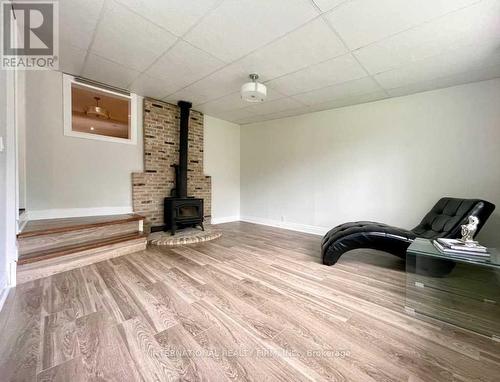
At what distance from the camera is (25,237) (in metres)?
2.31

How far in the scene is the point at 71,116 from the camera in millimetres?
3236

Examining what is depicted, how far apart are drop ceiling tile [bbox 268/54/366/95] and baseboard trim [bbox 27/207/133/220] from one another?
10.9 ft

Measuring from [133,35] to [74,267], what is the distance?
106 inches

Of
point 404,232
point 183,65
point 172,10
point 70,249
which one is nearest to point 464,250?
point 404,232

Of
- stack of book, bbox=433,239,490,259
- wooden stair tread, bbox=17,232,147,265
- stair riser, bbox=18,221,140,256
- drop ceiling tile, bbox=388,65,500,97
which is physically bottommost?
wooden stair tread, bbox=17,232,147,265

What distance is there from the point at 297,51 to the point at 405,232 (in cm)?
241

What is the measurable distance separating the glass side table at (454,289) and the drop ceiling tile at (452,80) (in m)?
2.26

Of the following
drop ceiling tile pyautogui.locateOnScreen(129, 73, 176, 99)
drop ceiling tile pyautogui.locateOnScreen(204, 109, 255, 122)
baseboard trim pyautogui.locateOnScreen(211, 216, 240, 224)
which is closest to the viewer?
drop ceiling tile pyautogui.locateOnScreen(129, 73, 176, 99)

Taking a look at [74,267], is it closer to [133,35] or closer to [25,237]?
[25,237]

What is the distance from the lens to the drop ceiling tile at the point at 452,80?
2.62m

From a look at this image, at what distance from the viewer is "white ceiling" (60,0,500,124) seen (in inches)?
70.8

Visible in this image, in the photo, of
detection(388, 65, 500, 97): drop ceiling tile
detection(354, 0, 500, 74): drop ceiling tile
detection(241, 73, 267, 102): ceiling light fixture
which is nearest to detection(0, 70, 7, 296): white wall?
detection(241, 73, 267, 102): ceiling light fixture

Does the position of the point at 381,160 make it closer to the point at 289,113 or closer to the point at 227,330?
the point at 289,113

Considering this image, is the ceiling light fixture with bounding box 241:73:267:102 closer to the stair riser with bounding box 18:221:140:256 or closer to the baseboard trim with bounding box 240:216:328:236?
the stair riser with bounding box 18:221:140:256
